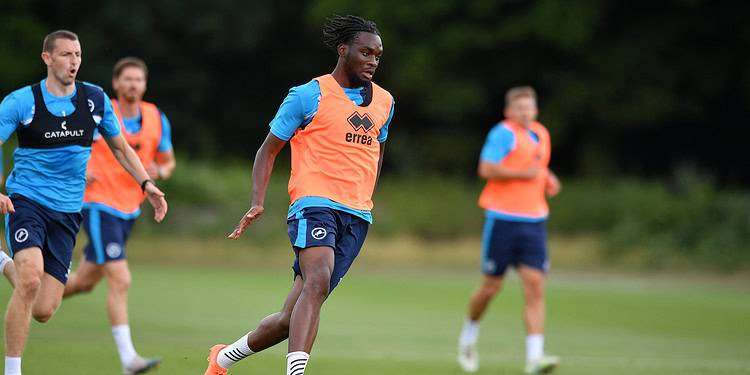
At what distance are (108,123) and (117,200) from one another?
6.34ft

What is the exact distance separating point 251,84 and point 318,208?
1342 inches

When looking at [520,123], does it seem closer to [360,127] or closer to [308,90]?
[360,127]

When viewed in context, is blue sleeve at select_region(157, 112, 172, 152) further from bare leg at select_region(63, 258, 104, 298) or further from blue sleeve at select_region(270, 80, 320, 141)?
blue sleeve at select_region(270, 80, 320, 141)

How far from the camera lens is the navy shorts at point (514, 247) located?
1198cm

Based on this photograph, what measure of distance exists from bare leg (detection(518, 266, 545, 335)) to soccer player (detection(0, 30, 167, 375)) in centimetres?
434

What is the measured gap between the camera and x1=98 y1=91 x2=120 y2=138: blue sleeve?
8930mm

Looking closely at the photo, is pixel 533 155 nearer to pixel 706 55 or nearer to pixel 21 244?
pixel 21 244

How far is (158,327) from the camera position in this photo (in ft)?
48.2

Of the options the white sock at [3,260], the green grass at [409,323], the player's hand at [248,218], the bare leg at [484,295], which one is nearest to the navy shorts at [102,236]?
the green grass at [409,323]

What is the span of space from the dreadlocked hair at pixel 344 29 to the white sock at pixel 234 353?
202 cm

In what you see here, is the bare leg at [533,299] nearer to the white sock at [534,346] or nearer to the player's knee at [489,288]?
the white sock at [534,346]

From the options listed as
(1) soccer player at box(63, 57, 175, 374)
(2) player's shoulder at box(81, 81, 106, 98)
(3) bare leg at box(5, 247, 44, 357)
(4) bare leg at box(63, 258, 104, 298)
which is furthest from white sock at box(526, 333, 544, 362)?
(3) bare leg at box(5, 247, 44, 357)

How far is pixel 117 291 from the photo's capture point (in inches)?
409

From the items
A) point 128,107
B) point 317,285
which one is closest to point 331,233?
point 317,285
